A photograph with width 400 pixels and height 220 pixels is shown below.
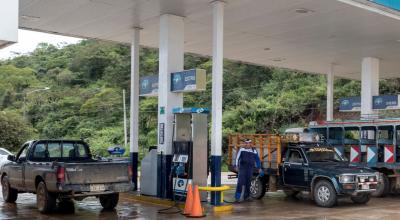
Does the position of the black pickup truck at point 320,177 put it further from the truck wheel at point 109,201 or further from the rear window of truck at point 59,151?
the rear window of truck at point 59,151

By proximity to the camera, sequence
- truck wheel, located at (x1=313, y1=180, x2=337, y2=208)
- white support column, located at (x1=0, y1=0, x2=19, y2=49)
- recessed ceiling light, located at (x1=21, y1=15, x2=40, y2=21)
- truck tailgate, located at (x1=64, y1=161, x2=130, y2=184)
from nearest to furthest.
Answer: white support column, located at (x1=0, y1=0, x2=19, y2=49) → truck tailgate, located at (x1=64, y1=161, x2=130, y2=184) → truck wheel, located at (x1=313, y1=180, x2=337, y2=208) → recessed ceiling light, located at (x1=21, y1=15, x2=40, y2=21)

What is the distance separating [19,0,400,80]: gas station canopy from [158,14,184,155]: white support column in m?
0.45

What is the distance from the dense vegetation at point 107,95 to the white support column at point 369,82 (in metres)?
13.9

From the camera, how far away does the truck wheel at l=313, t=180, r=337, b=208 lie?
1380 centimetres

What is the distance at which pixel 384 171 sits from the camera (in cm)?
1659

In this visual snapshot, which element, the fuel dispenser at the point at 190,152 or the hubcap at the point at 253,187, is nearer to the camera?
the fuel dispenser at the point at 190,152

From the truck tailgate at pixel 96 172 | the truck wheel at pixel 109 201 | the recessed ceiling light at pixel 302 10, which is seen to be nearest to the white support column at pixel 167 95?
the truck wheel at pixel 109 201

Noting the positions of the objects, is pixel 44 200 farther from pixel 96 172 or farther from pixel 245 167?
pixel 245 167

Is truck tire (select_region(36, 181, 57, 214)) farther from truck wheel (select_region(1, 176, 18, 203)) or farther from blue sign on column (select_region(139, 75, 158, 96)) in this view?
blue sign on column (select_region(139, 75, 158, 96))

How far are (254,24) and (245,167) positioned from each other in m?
4.26

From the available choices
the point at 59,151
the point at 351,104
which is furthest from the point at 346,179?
the point at 351,104

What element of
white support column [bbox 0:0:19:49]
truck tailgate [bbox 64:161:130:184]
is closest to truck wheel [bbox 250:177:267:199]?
truck tailgate [bbox 64:161:130:184]

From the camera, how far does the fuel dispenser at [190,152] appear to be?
44.3 feet

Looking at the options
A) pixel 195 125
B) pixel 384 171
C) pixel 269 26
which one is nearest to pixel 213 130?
pixel 195 125
